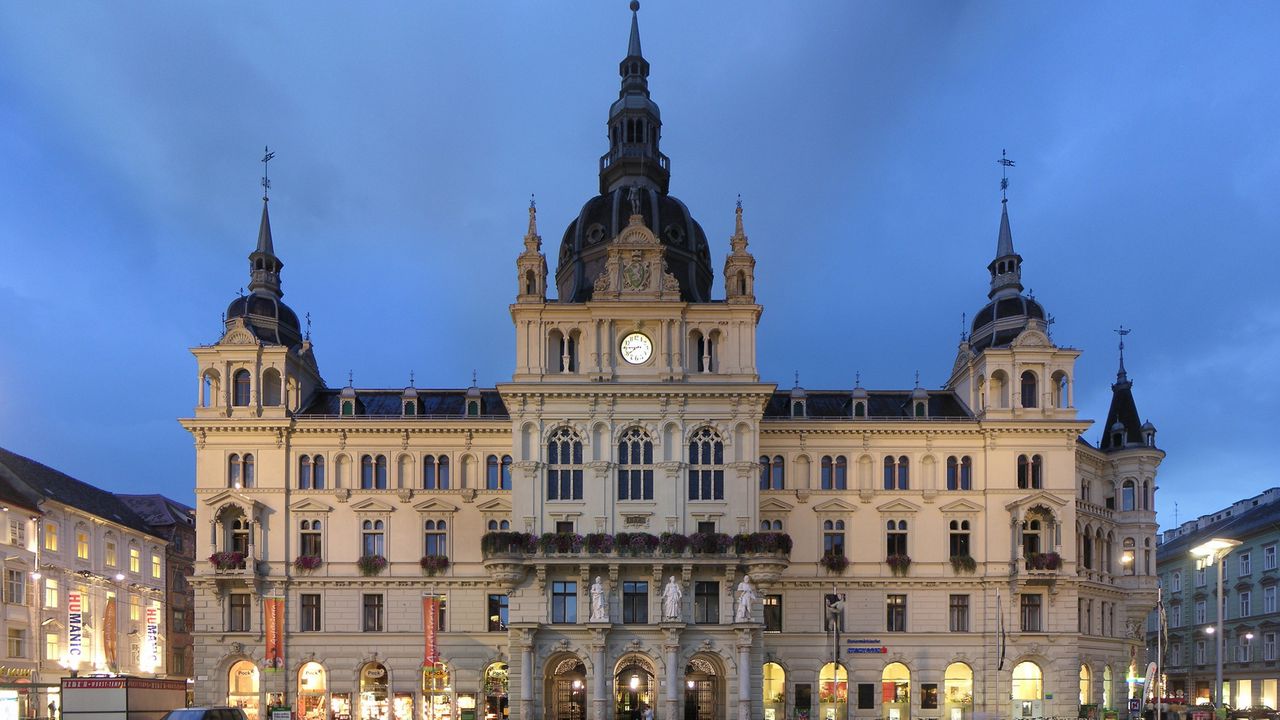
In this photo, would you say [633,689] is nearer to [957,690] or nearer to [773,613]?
[773,613]

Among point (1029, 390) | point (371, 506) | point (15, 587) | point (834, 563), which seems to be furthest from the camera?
point (1029, 390)

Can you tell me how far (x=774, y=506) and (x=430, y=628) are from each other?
69.6ft

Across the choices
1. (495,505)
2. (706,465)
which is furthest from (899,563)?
(495,505)

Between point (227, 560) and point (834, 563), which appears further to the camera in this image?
point (834, 563)

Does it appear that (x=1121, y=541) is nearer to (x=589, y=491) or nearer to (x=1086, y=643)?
(x=1086, y=643)

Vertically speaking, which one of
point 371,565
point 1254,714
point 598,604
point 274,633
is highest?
point 371,565

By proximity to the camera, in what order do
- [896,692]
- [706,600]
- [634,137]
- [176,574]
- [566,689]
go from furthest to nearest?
[176,574]
[634,137]
[896,692]
[566,689]
[706,600]

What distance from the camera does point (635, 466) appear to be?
62.8 m

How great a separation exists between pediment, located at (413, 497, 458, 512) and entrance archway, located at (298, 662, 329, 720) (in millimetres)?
10687

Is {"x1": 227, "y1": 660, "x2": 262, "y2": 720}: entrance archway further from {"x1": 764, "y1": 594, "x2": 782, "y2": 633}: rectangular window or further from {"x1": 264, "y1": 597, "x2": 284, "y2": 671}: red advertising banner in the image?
{"x1": 764, "y1": 594, "x2": 782, "y2": 633}: rectangular window

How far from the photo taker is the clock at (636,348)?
211ft

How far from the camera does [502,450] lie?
223 feet

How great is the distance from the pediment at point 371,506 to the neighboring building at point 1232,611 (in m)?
56.1

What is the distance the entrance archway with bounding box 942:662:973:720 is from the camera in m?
65.1
